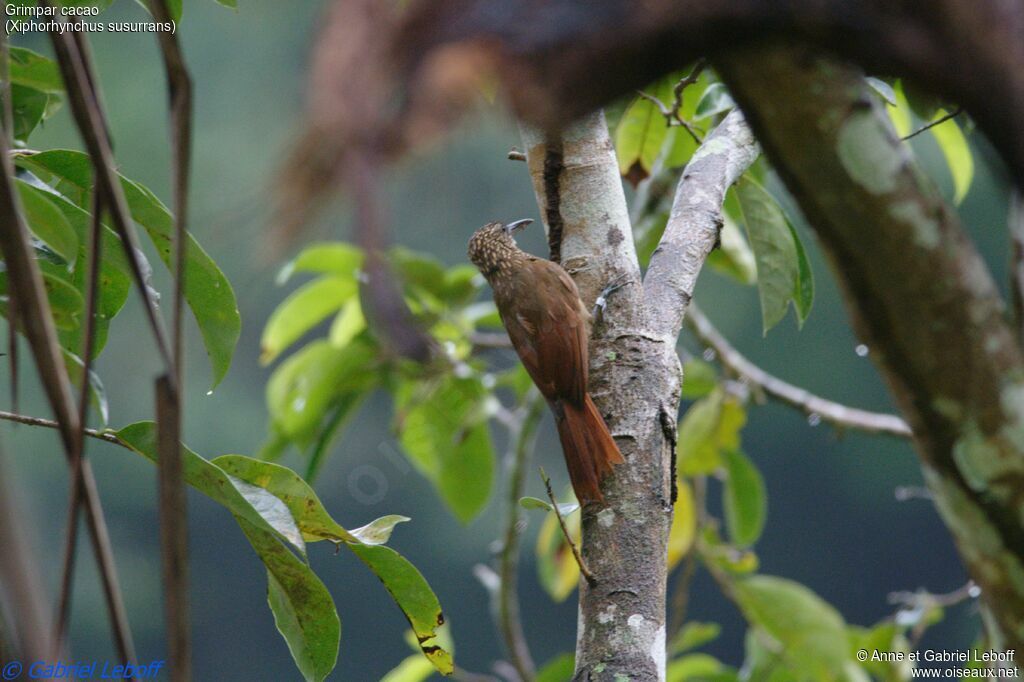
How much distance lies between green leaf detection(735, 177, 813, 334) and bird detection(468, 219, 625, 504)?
33 cm

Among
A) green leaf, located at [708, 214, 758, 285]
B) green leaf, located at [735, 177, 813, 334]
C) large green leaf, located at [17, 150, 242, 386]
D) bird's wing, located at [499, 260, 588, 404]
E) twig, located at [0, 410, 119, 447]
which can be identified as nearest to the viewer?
twig, located at [0, 410, 119, 447]

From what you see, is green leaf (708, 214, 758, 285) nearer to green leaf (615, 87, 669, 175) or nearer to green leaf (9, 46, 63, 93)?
green leaf (615, 87, 669, 175)

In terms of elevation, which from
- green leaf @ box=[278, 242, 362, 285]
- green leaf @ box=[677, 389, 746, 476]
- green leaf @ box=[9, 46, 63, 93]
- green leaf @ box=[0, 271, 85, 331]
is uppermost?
green leaf @ box=[278, 242, 362, 285]

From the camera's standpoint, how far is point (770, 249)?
1.75 metres

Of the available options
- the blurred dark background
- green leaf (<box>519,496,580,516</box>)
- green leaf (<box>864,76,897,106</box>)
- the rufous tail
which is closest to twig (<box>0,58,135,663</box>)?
green leaf (<box>519,496,580,516</box>)

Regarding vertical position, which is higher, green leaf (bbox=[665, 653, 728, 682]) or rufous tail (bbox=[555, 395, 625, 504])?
rufous tail (bbox=[555, 395, 625, 504])

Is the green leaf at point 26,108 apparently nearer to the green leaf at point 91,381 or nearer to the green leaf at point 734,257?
the green leaf at point 91,381

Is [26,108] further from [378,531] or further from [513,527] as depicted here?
[513,527]

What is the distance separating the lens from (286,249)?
24.8 inches

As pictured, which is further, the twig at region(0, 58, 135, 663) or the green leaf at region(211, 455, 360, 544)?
the green leaf at region(211, 455, 360, 544)

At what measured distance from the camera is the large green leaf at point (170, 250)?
136 centimetres

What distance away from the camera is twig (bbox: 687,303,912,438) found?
8.41ft

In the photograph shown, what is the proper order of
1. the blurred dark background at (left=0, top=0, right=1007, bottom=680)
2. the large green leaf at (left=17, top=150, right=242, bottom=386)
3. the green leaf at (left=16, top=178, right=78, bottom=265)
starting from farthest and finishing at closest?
the blurred dark background at (left=0, top=0, right=1007, bottom=680)
the large green leaf at (left=17, top=150, right=242, bottom=386)
the green leaf at (left=16, top=178, right=78, bottom=265)

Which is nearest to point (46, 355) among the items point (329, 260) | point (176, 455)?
point (176, 455)
